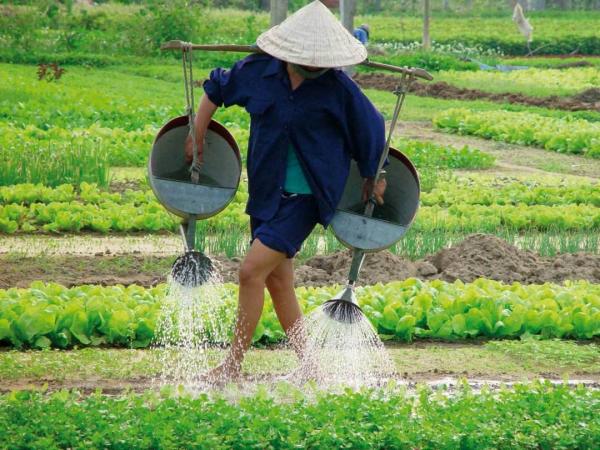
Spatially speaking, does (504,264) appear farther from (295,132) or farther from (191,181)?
(295,132)

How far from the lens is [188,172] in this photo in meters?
6.53

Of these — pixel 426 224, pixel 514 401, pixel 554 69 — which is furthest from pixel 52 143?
pixel 554 69

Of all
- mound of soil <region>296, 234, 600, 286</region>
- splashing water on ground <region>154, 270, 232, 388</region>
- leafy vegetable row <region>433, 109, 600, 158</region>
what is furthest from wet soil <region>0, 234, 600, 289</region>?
leafy vegetable row <region>433, 109, 600, 158</region>

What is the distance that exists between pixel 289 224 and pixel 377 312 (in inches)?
69.2

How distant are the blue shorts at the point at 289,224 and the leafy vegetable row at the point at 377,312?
109cm

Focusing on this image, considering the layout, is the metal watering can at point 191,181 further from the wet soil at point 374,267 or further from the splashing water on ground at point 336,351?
the wet soil at point 374,267

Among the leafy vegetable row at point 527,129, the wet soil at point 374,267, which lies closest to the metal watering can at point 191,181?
the wet soil at point 374,267

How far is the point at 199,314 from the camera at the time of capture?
669 cm

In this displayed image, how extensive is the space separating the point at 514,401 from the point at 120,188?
7907 mm

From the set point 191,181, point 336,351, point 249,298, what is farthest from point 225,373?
point 191,181

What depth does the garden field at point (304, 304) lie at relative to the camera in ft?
17.1

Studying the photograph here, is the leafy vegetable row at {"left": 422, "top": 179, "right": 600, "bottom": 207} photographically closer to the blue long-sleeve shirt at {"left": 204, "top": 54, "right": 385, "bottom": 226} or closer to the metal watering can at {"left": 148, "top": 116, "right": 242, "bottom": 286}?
the metal watering can at {"left": 148, "top": 116, "right": 242, "bottom": 286}

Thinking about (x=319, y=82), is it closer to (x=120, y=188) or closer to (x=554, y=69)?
(x=120, y=188)

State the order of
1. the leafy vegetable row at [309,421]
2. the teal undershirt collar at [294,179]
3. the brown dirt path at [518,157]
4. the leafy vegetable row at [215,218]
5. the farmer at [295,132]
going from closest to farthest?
the leafy vegetable row at [309,421]
the farmer at [295,132]
the teal undershirt collar at [294,179]
the leafy vegetable row at [215,218]
the brown dirt path at [518,157]
